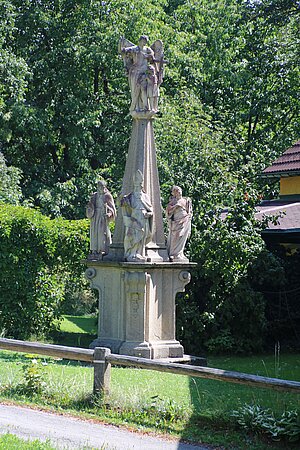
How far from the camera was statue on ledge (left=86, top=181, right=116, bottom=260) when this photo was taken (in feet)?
50.6

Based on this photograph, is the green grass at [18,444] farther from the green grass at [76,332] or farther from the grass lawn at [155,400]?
the green grass at [76,332]

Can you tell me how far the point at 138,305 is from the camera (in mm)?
14672

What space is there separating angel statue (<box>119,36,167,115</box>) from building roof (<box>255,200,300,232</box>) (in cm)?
563

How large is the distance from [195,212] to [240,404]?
8979 mm

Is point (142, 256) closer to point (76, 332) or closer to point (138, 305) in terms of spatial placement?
point (138, 305)

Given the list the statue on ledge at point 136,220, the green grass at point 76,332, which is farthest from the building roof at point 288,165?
the statue on ledge at point 136,220

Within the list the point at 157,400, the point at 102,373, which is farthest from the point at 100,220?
the point at 157,400

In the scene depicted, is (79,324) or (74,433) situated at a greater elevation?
(79,324)

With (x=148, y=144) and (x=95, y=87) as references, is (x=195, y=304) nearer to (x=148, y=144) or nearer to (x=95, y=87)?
(x=148, y=144)

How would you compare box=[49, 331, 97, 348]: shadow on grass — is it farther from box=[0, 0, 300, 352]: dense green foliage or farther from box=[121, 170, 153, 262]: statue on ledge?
box=[121, 170, 153, 262]: statue on ledge

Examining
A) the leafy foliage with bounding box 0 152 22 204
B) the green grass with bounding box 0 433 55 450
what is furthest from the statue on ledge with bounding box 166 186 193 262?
the leafy foliage with bounding box 0 152 22 204

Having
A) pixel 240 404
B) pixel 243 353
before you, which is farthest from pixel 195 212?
pixel 240 404

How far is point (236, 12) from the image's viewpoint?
3092 centimetres

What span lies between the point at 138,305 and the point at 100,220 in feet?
6.25
